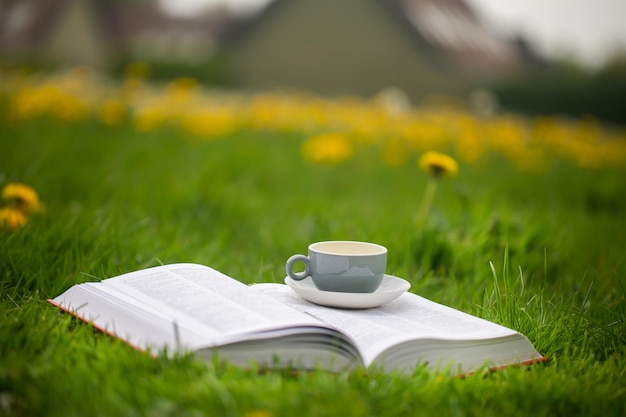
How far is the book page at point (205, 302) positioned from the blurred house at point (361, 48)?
15645mm

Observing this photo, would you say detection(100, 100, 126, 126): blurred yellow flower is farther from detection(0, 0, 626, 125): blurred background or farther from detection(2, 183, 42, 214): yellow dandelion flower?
detection(0, 0, 626, 125): blurred background

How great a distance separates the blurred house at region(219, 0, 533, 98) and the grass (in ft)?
39.5

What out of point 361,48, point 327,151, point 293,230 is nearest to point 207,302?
point 293,230

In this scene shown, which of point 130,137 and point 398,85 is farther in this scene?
point 398,85

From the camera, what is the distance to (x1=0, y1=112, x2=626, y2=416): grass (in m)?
1.29

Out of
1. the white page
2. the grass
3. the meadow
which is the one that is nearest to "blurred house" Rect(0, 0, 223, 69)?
the meadow

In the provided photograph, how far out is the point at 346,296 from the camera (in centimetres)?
163

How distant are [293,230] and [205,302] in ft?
5.87

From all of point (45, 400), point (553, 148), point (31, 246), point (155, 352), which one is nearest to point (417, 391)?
point (155, 352)

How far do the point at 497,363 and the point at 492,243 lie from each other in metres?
1.19

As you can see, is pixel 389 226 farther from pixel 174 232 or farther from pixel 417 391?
pixel 417 391

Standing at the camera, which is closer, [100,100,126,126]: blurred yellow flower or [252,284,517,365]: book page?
[252,284,517,365]: book page

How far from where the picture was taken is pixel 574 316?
1882 mm

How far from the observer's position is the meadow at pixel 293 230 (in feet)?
4.32
